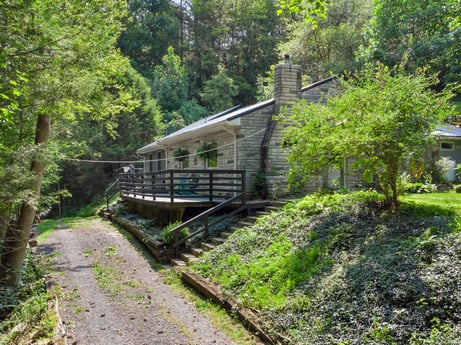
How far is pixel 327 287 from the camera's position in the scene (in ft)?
17.7

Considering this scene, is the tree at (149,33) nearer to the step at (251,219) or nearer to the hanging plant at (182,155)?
the hanging plant at (182,155)

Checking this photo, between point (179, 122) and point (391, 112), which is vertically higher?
point (179, 122)

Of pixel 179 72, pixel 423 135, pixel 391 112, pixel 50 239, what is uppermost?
pixel 179 72

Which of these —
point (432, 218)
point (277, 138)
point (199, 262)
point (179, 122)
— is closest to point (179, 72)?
point (179, 122)

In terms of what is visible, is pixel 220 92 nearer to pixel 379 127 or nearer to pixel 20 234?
pixel 20 234

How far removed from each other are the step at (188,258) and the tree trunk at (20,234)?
12.1 feet

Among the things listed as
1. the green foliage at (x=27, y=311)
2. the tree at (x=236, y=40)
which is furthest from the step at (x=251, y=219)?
the tree at (x=236, y=40)

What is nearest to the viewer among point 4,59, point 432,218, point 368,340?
point 368,340

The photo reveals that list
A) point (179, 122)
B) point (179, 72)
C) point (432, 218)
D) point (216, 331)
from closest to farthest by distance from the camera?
point (216, 331), point (432, 218), point (179, 122), point (179, 72)

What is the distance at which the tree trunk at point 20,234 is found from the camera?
7.89 metres

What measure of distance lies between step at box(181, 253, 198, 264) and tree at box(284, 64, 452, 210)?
12.1 ft

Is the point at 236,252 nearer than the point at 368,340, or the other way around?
the point at 368,340

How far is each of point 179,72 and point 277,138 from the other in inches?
1000

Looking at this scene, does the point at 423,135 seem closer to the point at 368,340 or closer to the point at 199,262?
the point at 368,340
